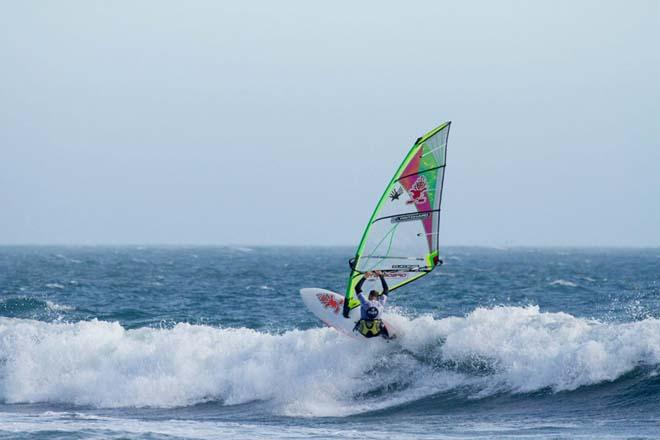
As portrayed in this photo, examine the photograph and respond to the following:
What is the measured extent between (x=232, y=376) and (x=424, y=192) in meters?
4.69

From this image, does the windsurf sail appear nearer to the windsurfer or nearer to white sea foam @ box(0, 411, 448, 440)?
the windsurfer

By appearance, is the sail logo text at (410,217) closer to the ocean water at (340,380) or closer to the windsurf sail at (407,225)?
the windsurf sail at (407,225)

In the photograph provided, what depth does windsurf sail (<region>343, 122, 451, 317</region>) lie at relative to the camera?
13.5 meters

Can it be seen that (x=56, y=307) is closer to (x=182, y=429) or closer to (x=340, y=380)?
(x=340, y=380)

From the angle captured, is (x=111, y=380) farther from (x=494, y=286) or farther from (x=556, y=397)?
(x=494, y=286)

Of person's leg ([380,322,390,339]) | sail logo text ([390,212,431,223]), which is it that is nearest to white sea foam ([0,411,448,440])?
person's leg ([380,322,390,339])

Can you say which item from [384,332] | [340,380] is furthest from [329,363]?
[384,332]

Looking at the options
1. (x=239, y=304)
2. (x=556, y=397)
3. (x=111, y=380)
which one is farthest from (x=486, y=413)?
(x=239, y=304)

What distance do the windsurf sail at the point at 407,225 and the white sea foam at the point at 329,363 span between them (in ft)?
5.70

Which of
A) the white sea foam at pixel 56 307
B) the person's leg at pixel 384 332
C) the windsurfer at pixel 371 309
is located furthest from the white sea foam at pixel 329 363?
the white sea foam at pixel 56 307

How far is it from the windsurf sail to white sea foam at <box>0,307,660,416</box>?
1.74 m

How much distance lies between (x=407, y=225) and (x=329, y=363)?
9.50 ft

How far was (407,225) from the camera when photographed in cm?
1366

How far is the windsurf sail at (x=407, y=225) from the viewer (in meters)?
13.5
